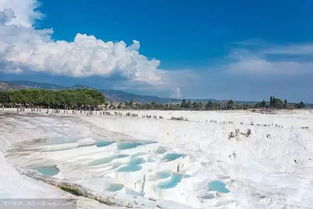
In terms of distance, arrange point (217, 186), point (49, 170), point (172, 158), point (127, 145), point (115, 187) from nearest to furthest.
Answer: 1. point (115, 187)
2. point (49, 170)
3. point (217, 186)
4. point (172, 158)
5. point (127, 145)

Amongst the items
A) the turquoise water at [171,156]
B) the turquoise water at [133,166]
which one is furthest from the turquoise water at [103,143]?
the turquoise water at [171,156]

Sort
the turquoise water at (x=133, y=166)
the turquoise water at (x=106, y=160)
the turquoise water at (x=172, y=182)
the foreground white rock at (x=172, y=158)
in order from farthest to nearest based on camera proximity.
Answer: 1. the turquoise water at (x=106, y=160)
2. the turquoise water at (x=133, y=166)
3. the turquoise water at (x=172, y=182)
4. the foreground white rock at (x=172, y=158)

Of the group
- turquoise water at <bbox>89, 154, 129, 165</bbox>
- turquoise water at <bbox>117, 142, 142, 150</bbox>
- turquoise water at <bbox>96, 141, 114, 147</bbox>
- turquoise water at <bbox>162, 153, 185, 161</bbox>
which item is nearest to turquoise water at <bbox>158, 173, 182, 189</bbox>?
turquoise water at <bbox>162, 153, 185, 161</bbox>

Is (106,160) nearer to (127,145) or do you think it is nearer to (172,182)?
(172,182)

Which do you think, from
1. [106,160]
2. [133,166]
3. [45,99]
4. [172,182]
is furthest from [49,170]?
[45,99]

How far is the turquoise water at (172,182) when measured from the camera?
3102 cm

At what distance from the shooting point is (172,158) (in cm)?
3916

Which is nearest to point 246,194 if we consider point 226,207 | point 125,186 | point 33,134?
point 226,207

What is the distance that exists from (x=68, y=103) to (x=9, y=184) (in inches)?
2648

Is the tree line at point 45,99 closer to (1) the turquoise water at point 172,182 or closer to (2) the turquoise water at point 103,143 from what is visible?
(2) the turquoise water at point 103,143

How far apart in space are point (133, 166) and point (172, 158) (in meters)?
5.59

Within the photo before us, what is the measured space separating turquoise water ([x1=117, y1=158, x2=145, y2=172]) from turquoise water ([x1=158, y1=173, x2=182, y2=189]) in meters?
2.56

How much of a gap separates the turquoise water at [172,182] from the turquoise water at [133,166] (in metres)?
2.56

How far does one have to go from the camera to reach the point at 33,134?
4425cm
